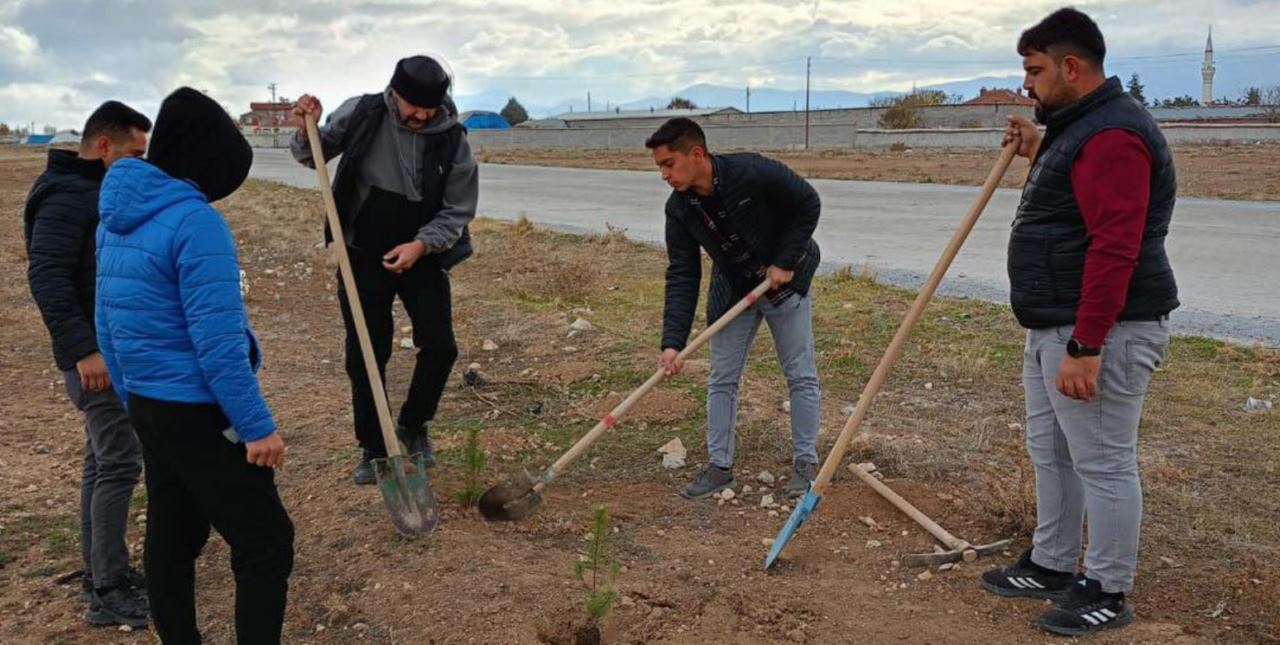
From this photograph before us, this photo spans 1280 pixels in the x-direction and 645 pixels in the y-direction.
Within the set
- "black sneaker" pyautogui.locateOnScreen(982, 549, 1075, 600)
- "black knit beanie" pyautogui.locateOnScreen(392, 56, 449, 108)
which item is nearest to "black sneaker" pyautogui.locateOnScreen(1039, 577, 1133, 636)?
"black sneaker" pyautogui.locateOnScreen(982, 549, 1075, 600)

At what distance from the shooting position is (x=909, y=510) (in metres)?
4.11

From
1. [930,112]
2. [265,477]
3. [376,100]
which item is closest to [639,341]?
[376,100]

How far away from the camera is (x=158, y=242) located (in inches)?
99.3

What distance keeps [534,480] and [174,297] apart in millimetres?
1975

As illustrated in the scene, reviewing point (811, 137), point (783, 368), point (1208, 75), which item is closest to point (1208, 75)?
point (1208, 75)

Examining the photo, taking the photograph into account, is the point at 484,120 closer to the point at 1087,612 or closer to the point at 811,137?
the point at 811,137

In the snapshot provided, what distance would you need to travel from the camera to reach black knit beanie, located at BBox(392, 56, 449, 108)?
409 cm

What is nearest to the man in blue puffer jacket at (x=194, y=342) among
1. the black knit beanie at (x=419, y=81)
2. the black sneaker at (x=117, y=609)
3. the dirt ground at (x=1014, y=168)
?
the black sneaker at (x=117, y=609)

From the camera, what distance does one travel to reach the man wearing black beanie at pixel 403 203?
4.20m

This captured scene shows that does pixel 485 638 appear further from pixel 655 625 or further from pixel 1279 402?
pixel 1279 402

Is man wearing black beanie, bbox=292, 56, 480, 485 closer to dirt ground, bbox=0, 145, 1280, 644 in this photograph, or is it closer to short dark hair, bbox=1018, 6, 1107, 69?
dirt ground, bbox=0, 145, 1280, 644

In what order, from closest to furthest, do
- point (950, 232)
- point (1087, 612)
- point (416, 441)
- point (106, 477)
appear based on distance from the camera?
point (1087, 612)
point (106, 477)
point (416, 441)
point (950, 232)

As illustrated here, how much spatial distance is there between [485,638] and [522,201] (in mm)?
17426

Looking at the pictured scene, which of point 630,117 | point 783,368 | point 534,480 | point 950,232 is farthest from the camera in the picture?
point 630,117
